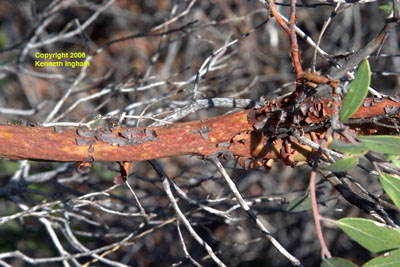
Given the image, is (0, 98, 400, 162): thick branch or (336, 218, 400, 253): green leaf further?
(0, 98, 400, 162): thick branch

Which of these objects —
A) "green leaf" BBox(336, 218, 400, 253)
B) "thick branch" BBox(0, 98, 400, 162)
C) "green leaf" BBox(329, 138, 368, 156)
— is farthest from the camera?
"thick branch" BBox(0, 98, 400, 162)

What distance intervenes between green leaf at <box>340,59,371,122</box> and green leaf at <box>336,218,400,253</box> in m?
0.23

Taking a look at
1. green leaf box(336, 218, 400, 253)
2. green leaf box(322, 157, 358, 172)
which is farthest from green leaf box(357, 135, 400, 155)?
green leaf box(336, 218, 400, 253)

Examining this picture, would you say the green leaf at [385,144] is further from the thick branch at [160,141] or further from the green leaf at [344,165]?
the thick branch at [160,141]

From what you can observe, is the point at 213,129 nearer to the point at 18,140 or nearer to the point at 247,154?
the point at 247,154

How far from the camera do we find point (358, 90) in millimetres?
844

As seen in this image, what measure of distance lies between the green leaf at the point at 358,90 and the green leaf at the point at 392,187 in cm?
19

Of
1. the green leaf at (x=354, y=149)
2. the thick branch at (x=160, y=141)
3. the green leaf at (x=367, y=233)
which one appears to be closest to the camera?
the green leaf at (x=354, y=149)

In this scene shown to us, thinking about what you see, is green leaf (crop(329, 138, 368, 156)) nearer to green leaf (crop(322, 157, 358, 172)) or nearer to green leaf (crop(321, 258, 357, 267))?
green leaf (crop(322, 157, 358, 172))

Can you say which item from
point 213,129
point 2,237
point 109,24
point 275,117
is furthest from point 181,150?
point 109,24

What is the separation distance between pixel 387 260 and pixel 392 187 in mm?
154

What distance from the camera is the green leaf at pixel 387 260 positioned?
0.91m

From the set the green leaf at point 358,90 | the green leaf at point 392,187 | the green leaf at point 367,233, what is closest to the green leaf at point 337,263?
the green leaf at point 367,233

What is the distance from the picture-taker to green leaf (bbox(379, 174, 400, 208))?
92cm
